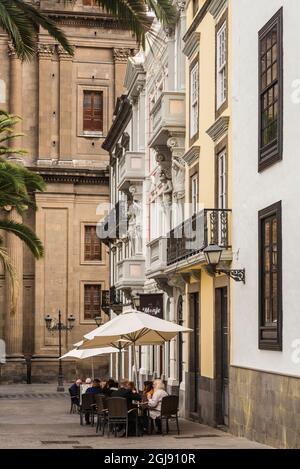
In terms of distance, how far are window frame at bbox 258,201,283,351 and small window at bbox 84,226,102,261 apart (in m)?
38.8

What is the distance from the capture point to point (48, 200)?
2263 inches

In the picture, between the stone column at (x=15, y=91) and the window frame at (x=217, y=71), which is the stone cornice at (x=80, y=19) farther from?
the window frame at (x=217, y=71)

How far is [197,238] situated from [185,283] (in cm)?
457

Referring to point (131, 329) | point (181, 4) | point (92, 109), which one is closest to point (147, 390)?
point (131, 329)

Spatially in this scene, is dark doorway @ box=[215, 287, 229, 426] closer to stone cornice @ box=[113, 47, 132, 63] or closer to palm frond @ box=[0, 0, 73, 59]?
palm frond @ box=[0, 0, 73, 59]

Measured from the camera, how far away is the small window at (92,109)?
2314 inches

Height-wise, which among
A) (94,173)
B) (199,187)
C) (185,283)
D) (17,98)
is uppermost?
(17,98)

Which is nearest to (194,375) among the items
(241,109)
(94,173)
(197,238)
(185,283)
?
(185,283)

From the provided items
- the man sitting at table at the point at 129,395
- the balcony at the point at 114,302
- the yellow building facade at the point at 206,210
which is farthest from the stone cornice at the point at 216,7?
the balcony at the point at 114,302

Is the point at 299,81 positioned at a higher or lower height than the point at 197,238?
higher

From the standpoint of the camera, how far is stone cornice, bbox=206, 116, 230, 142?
2284 cm

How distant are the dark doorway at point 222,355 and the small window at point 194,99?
523 centimetres

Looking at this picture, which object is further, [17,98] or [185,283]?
[17,98]
